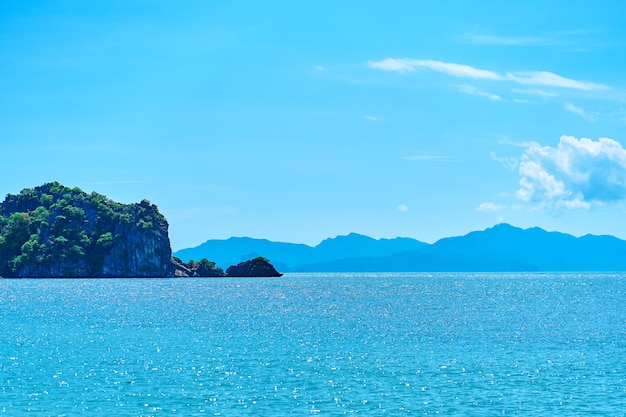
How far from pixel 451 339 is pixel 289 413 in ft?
144

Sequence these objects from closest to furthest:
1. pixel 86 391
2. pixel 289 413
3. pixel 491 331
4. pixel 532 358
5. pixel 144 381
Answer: pixel 289 413 < pixel 86 391 < pixel 144 381 < pixel 532 358 < pixel 491 331

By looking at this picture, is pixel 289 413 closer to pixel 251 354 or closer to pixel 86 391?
pixel 86 391

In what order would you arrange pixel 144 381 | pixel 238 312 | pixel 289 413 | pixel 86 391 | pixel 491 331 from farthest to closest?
pixel 238 312 < pixel 491 331 < pixel 144 381 < pixel 86 391 < pixel 289 413

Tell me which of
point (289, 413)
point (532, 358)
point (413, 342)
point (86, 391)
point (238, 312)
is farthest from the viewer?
point (238, 312)

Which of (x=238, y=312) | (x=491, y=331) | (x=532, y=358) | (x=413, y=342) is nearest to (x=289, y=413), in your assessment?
(x=532, y=358)

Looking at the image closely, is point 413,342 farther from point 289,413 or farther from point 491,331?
point 289,413

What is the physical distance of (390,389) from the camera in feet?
181

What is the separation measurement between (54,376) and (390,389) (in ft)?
94.8

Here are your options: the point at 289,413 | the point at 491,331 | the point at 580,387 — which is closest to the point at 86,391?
the point at 289,413

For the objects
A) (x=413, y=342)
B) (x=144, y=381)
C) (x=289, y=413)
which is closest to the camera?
(x=289, y=413)

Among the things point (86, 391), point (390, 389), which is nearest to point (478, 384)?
point (390, 389)

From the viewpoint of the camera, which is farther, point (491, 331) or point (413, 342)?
point (491, 331)

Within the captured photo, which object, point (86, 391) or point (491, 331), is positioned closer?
point (86, 391)

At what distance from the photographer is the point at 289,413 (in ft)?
156
